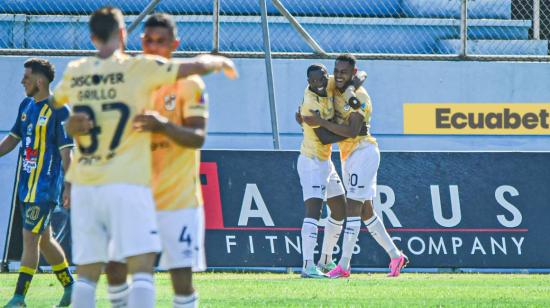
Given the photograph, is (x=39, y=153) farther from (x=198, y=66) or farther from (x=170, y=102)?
(x=198, y=66)

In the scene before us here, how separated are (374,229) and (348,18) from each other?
6264 millimetres

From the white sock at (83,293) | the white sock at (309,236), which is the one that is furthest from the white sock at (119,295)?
the white sock at (309,236)

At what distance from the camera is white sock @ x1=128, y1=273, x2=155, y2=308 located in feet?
19.3

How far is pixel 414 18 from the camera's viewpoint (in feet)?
62.8

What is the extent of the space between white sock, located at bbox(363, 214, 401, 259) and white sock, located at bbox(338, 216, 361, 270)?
0.21 meters

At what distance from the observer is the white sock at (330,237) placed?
43.0ft

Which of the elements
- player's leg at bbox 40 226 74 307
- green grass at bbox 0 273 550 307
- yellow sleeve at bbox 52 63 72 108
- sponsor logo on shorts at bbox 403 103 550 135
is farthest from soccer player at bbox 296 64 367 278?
yellow sleeve at bbox 52 63 72 108

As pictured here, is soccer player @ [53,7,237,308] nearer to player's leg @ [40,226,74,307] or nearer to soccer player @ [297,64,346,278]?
player's leg @ [40,226,74,307]

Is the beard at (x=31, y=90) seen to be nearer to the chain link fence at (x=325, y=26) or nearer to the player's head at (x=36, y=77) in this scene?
the player's head at (x=36, y=77)

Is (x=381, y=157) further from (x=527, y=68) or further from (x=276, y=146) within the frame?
(x=527, y=68)

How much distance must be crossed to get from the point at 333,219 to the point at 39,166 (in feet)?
14.8

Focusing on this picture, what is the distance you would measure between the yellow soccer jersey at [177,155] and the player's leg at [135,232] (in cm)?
39

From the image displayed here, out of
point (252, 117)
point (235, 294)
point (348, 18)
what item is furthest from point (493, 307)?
point (348, 18)

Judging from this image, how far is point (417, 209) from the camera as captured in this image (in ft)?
47.4
